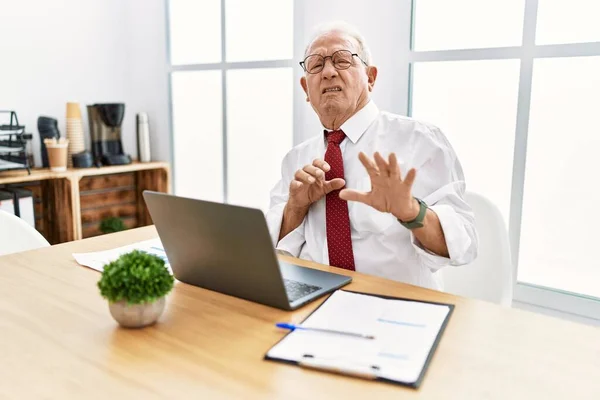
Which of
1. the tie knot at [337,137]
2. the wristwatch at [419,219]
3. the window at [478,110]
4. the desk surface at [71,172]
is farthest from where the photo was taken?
the desk surface at [71,172]

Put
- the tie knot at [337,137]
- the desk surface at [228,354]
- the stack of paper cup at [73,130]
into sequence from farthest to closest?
1. the stack of paper cup at [73,130]
2. the tie knot at [337,137]
3. the desk surface at [228,354]

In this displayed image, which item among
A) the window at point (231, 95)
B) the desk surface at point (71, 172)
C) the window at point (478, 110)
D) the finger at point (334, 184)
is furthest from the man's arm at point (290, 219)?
the desk surface at point (71, 172)

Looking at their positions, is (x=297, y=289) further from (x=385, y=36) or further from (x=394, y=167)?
(x=385, y=36)

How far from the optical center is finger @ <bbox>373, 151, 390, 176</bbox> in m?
1.15

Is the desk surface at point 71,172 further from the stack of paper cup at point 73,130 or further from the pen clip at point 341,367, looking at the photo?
the pen clip at point 341,367

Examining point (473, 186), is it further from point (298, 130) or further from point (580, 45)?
point (298, 130)

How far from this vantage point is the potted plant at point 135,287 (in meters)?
0.98

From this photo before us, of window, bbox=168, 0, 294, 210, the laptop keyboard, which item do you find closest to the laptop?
the laptop keyboard

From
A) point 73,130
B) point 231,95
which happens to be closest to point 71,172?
point 73,130

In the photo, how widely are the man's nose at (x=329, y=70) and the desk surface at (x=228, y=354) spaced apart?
659 millimetres

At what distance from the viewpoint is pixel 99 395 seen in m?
0.80

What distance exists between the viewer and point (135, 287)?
38.3 inches

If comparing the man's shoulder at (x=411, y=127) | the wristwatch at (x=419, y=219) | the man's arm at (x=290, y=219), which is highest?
the man's shoulder at (x=411, y=127)

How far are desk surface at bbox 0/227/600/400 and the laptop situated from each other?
0.12ft
